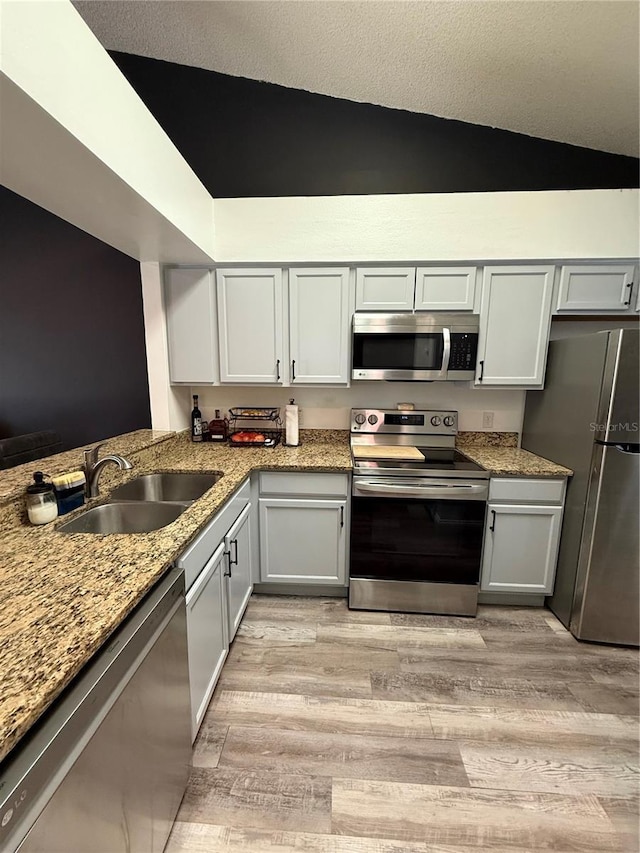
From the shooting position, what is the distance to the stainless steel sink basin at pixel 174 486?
6.19ft

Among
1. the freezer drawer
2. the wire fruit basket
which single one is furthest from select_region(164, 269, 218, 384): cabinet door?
the freezer drawer

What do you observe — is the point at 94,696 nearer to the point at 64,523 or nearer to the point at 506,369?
the point at 64,523

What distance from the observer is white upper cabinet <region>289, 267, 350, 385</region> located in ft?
7.30

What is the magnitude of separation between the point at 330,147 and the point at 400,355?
1481mm

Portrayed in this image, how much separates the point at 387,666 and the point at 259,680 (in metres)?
0.64

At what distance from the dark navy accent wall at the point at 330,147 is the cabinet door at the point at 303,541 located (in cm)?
209

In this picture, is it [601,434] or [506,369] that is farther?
[506,369]

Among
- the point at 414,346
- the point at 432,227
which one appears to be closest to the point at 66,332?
the point at 414,346

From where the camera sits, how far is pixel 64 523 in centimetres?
131

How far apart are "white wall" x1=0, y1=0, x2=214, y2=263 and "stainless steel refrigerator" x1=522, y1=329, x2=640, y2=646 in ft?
7.34

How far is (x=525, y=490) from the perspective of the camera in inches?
80.2

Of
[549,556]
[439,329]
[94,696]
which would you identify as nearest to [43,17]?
[94,696]

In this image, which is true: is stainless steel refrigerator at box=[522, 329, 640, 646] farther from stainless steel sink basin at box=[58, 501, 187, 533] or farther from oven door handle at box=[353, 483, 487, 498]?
stainless steel sink basin at box=[58, 501, 187, 533]

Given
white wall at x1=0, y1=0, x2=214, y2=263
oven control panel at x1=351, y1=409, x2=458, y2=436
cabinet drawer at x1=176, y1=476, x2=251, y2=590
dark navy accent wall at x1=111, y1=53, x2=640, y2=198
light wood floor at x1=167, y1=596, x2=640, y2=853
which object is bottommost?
light wood floor at x1=167, y1=596, x2=640, y2=853
